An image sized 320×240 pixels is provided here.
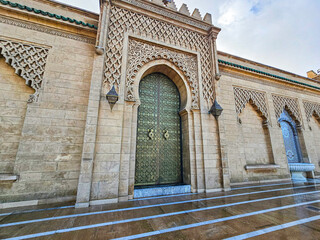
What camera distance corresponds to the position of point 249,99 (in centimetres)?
645

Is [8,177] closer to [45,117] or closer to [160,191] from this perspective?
[45,117]

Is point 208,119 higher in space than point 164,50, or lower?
lower

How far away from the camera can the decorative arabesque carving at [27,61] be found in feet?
11.8

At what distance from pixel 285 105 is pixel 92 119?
936 centimetres

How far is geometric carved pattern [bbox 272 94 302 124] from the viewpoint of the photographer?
273 inches

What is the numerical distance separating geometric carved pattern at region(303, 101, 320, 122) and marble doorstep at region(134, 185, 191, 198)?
8.77m

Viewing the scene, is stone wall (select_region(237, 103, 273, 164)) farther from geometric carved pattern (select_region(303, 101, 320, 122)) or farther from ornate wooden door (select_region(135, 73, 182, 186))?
geometric carved pattern (select_region(303, 101, 320, 122))

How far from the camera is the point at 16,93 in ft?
11.8

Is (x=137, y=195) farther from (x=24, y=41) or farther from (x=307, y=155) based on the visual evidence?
(x=307, y=155)

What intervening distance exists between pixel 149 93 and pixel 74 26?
3.08m

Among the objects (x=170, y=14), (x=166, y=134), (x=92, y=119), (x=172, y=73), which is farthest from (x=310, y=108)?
(x=92, y=119)

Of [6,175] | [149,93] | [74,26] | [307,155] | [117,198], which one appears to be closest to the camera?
[6,175]

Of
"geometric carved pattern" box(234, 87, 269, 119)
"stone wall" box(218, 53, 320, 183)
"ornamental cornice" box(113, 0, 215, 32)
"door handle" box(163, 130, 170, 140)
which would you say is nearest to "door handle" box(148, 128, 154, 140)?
"door handle" box(163, 130, 170, 140)

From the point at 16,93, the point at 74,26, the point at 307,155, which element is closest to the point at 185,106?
the point at 74,26
